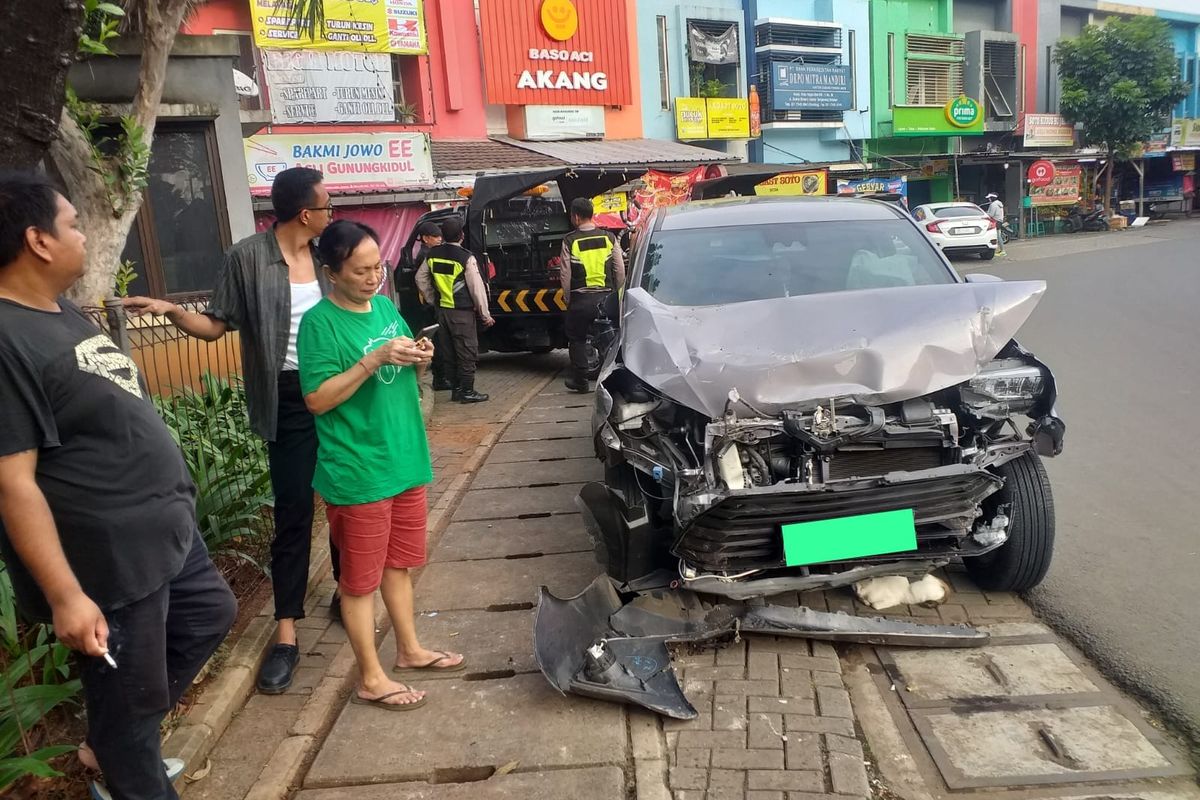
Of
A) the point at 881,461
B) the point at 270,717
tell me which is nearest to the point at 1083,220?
the point at 881,461

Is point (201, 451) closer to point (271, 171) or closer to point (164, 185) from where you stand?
point (164, 185)

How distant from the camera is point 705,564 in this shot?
333 cm

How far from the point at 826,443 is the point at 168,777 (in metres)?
2.35

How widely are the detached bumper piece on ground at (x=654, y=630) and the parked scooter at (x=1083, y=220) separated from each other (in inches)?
1217

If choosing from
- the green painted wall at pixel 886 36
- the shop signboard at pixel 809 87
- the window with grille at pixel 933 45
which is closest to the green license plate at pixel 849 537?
the shop signboard at pixel 809 87

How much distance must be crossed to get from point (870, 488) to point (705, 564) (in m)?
0.67

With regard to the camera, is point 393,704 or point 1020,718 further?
point 393,704

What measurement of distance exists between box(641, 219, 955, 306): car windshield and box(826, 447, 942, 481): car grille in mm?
1169

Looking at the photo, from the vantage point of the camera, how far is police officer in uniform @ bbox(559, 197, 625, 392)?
26.7 feet

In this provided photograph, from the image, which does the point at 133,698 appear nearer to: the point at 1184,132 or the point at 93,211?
the point at 93,211

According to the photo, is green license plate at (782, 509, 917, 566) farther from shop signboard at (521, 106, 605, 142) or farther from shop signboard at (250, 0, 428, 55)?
shop signboard at (521, 106, 605, 142)

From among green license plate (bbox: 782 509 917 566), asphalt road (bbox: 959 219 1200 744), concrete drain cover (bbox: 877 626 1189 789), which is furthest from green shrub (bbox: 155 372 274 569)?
asphalt road (bbox: 959 219 1200 744)

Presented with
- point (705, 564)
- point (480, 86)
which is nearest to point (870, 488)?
point (705, 564)

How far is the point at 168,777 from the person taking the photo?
257 centimetres
